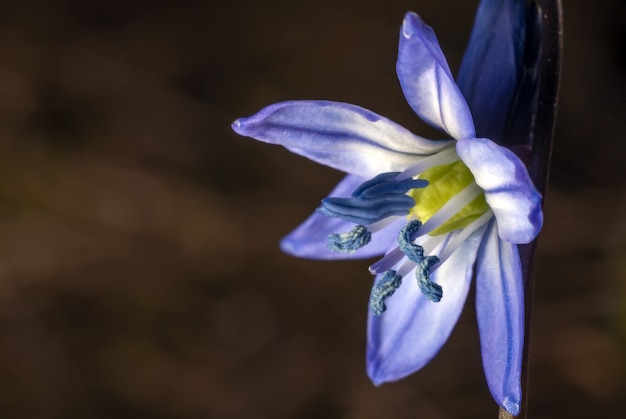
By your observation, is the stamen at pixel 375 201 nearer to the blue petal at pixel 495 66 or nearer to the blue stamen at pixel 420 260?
the blue stamen at pixel 420 260

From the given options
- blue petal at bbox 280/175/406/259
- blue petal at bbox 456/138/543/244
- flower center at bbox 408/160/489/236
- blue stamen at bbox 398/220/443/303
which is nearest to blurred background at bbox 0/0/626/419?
blue petal at bbox 280/175/406/259

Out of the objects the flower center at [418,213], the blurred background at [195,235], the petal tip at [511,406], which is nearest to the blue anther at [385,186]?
the flower center at [418,213]

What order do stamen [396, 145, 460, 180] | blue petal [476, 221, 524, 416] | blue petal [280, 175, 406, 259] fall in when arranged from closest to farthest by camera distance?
1. blue petal [476, 221, 524, 416]
2. stamen [396, 145, 460, 180]
3. blue petal [280, 175, 406, 259]

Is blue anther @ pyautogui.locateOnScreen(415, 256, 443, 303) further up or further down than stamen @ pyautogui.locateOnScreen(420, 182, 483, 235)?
further down

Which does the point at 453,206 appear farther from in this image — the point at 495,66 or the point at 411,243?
the point at 495,66

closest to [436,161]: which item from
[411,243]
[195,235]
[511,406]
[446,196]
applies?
[446,196]

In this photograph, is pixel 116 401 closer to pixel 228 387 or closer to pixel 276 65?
pixel 228 387

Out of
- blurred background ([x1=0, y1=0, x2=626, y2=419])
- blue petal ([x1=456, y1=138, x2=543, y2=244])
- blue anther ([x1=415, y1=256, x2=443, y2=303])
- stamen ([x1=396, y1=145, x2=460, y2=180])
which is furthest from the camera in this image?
blurred background ([x1=0, y1=0, x2=626, y2=419])

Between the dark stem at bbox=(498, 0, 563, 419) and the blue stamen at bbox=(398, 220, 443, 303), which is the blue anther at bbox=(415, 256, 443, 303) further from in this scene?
the dark stem at bbox=(498, 0, 563, 419)
